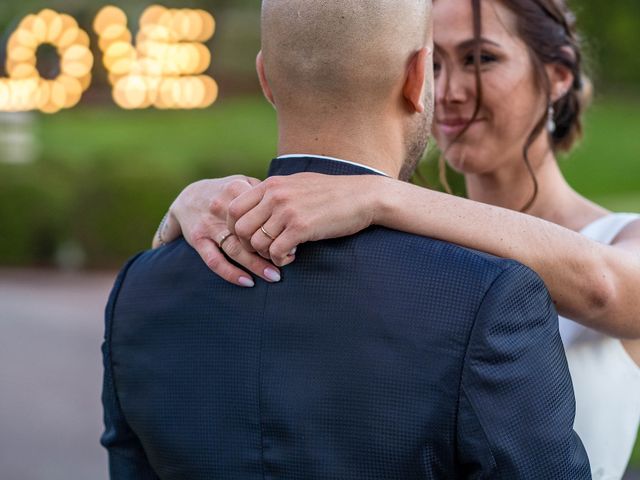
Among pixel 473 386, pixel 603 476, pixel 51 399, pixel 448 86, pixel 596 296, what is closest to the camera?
pixel 473 386

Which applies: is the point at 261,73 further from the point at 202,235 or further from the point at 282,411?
the point at 282,411

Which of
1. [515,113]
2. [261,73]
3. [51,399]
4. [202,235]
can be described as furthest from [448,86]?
[51,399]

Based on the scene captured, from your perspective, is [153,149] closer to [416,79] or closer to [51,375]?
[51,375]

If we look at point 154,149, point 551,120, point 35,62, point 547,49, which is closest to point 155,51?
point 35,62

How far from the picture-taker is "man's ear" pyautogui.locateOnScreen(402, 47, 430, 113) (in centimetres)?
176

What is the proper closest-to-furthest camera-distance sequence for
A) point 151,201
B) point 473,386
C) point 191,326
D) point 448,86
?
point 473,386, point 191,326, point 448,86, point 151,201

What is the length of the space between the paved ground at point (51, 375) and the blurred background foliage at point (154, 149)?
51 cm

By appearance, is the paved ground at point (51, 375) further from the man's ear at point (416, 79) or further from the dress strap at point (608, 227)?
the man's ear at point (416, 79)

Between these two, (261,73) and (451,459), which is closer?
(451,459)

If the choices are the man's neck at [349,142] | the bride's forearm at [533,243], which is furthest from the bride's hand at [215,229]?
the bride's forearm at [533,243]

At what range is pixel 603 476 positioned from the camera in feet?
7.85

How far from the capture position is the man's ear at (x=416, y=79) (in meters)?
1.76

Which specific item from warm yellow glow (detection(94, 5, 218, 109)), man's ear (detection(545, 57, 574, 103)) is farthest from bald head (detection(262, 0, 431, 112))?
warm yellow glow (detection(94, 5, 218, 109))

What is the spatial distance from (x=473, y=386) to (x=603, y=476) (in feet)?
3.08
